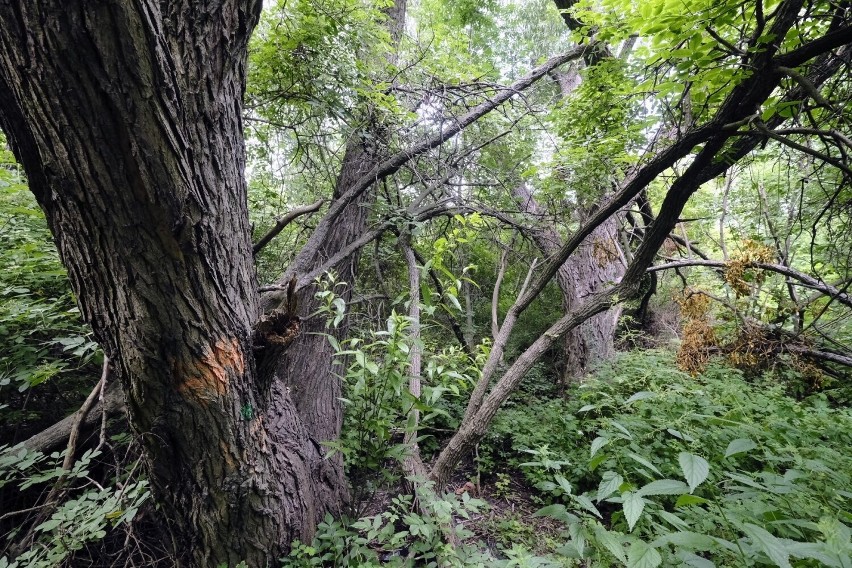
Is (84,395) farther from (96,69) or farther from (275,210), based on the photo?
(96,69)

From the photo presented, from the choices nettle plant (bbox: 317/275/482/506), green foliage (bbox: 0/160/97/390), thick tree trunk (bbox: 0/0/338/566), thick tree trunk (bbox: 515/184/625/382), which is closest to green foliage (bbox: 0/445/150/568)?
thick tree trunk (bbox: 0/0/338/566)

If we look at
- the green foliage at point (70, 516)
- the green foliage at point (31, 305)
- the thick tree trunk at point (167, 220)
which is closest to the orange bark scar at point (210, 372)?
the thick tree trunk at point (167, 220)

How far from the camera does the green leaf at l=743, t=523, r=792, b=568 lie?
74cm

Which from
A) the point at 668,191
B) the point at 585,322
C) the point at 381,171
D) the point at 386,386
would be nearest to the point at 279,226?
the point at 381,171

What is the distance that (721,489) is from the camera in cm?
154

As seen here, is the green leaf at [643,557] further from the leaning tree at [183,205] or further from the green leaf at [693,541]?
the leaning tree at [183,205]

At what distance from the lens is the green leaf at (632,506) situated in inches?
34.9

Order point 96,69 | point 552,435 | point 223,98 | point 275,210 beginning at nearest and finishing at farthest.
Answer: point 96,69, point 223,98, point 275,210, point 552,435

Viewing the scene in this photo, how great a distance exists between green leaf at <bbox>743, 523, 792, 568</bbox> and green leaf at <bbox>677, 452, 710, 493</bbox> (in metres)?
0.11

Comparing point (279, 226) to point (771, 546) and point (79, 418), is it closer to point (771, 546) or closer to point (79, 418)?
point (79, 418)

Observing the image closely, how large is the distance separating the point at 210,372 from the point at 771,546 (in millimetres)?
1637

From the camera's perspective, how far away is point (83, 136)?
99 cm

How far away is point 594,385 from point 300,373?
2.91 metres

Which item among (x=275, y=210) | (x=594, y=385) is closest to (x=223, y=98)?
(x=275, y=210)
